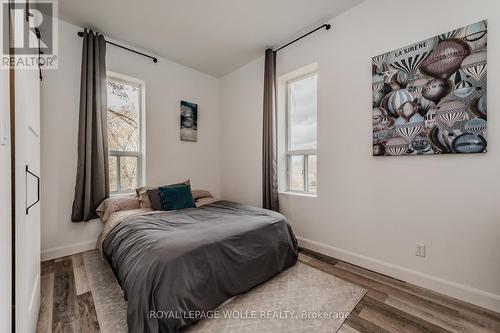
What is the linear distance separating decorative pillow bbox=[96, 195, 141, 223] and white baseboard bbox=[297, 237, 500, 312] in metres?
2.32

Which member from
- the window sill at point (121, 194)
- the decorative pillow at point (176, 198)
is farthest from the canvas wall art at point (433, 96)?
the window sill at point (121, 194)

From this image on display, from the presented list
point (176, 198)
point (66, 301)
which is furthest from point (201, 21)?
point (66, 301)

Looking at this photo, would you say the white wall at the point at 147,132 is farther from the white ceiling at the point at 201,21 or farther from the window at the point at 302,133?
the window at the point at 302,133

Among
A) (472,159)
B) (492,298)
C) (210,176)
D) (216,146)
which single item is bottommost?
(492,298)

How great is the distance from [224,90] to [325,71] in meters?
1.97

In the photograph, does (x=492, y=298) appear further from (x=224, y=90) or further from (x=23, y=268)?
(x=224, y=90)

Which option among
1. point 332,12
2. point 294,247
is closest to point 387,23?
point 332,12

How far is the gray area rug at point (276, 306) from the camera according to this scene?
1473 millimetres

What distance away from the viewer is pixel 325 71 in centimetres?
257

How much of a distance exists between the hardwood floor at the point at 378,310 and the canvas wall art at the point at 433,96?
3.83 ft

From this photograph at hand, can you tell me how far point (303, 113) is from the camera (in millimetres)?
2996

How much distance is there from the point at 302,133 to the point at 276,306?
2077 millimetres

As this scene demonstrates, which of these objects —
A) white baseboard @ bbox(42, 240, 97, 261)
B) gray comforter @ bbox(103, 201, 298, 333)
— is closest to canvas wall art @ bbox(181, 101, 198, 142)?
gray comforter @ bbox(103, 201, 298, 333)

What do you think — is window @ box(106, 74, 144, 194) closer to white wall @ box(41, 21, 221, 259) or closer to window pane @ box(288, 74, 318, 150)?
white wall @ box(41, 21, 221, 259)
